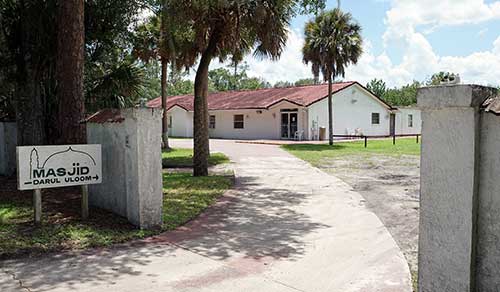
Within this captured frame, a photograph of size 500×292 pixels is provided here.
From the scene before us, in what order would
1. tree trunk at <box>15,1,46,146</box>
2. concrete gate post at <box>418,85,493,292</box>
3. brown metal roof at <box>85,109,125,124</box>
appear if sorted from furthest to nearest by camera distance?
tree trunk at <box>15,1,46,146</box> < brown metal roof at <box>85,109,125,124</box> < concrete gate post at <box>418,85,493,292</box>

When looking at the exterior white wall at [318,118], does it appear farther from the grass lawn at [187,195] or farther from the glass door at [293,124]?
the grass lawn at [187,195]

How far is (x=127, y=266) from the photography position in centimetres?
524

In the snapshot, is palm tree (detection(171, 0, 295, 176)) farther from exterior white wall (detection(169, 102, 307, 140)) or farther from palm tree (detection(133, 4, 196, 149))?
exterior white wall (detection(169, 102, 307, 140))

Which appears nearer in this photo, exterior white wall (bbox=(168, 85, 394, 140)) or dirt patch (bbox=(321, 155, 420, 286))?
dirt patch (bbox=(321, 155, 420, 286))

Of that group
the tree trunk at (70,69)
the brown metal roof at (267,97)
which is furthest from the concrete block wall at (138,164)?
the brown metal roof at (267,97)

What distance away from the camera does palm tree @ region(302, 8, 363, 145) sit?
26.0 metres

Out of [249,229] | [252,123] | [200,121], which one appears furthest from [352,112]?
[249,229]

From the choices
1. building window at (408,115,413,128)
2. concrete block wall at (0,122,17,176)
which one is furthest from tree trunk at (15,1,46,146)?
building window at (408,115,413,128)

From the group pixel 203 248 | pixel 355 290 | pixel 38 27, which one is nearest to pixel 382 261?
pixel 355 290

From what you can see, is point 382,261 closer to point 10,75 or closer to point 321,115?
point 10,75

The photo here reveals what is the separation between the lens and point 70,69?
8945 mm

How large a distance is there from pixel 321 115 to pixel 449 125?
103 feet

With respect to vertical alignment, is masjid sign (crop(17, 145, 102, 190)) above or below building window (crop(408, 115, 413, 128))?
below

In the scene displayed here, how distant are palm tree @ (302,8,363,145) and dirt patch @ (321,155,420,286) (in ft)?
26.0
